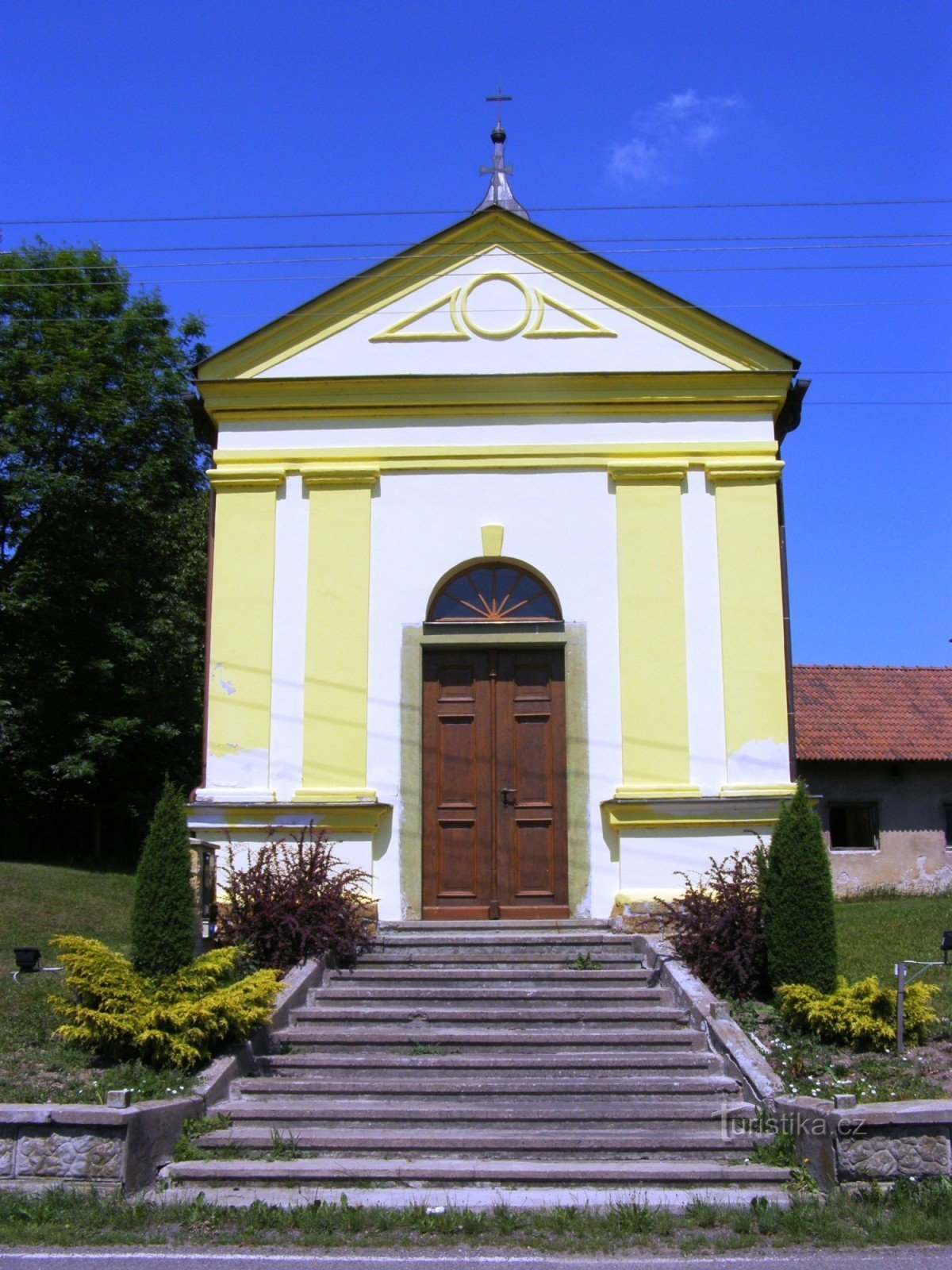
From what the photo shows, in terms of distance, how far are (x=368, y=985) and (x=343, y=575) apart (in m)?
4.23

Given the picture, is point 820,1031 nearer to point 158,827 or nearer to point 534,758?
point 534,758

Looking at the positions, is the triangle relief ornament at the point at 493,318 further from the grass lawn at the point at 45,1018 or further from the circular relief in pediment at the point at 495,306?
the grass lawn at the point at 45,1018

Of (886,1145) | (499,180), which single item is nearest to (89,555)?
(499,180)

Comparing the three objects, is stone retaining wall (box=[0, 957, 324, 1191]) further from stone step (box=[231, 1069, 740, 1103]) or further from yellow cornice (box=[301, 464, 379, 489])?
yellow cornice (box=[301, 464, 379, 489])

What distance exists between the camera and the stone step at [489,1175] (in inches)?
283

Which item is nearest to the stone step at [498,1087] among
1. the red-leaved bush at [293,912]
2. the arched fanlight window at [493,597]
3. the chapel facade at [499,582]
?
the red-leaved bush at [293,912]

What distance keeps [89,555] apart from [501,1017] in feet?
63.2

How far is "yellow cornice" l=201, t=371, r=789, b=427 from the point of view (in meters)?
12.6

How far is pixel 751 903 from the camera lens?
10227 mm

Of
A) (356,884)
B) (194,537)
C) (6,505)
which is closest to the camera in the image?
(356,884)

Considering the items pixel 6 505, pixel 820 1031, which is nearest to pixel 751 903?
pixel 820 1031

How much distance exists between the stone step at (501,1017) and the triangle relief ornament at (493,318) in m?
7.01

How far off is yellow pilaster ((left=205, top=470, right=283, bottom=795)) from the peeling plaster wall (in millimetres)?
14658

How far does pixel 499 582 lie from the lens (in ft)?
41.2
